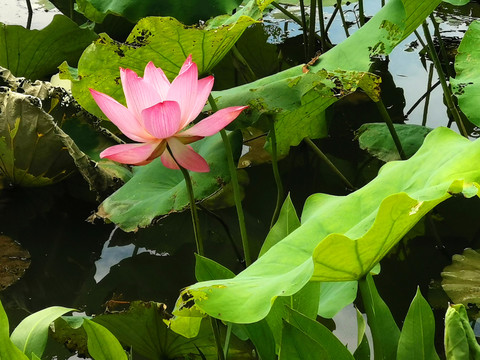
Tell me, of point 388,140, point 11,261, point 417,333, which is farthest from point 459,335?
point 11,261

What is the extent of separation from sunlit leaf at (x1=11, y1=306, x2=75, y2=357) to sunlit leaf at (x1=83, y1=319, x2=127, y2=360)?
0.16 feet

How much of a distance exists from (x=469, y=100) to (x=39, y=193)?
96 cm

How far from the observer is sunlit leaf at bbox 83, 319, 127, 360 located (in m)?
0.88

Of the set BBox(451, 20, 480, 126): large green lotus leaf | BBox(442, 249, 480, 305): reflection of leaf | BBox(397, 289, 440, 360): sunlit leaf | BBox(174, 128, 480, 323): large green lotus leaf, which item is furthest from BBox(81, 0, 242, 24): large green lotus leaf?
BBox(397, 289, 440, 360): sunlit leaf

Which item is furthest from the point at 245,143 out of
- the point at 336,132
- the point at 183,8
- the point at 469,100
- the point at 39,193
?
the point at 469,100

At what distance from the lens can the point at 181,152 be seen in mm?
832

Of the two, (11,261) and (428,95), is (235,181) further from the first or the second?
(428,95)

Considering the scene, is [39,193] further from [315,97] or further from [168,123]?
[168,123]

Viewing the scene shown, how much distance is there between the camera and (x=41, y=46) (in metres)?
1.89

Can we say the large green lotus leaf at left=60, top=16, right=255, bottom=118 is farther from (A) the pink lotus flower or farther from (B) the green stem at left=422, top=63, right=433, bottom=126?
(B) the green stem at left=422, top=63, right=433, bottom=126

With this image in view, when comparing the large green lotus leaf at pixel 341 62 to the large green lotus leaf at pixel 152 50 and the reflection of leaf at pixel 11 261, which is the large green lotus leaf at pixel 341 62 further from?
the reflection of leaf at pixel 11 261

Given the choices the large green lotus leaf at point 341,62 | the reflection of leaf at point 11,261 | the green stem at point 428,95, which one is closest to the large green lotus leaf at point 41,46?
the reflection of leaf at point 11,261

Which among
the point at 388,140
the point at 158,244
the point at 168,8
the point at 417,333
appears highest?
the point at 168,8

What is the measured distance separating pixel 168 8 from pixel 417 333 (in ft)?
3.31
